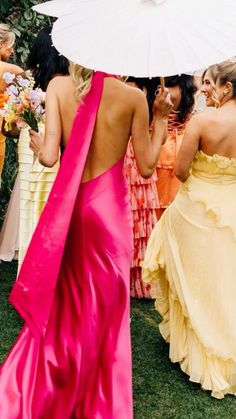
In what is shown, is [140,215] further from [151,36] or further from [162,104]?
[151,36]

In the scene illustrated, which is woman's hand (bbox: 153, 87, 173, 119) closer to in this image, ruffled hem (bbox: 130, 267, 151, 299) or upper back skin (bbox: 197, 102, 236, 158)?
upper back skin (bbox: 197, 102, 236, 158)

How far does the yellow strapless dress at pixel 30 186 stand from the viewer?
14.8ft

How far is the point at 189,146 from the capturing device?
3.74m

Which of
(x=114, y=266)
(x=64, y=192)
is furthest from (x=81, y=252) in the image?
(x=64, y=192)

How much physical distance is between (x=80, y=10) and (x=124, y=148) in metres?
0.67

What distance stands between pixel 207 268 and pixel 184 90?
2053mm

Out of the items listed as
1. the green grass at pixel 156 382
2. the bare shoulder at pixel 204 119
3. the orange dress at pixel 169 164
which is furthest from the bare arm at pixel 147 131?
the orange dress at pixel 169 164

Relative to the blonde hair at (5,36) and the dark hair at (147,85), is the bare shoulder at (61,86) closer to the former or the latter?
the dark hair at (147,85)

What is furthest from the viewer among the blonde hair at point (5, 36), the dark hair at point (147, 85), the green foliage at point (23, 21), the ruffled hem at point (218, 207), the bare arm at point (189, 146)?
the green foliage at point (23, 21)

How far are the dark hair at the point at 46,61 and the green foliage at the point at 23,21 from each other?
7.91 feet

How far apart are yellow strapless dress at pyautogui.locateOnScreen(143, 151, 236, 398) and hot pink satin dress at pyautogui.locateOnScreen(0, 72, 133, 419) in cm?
81

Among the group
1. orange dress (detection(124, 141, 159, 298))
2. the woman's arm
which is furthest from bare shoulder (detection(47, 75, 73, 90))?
orange dress (detection(124, 141, 159, 298))

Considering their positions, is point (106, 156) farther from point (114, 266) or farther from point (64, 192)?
point (114, 266)

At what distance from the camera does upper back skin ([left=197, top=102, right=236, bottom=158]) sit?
367 cm
